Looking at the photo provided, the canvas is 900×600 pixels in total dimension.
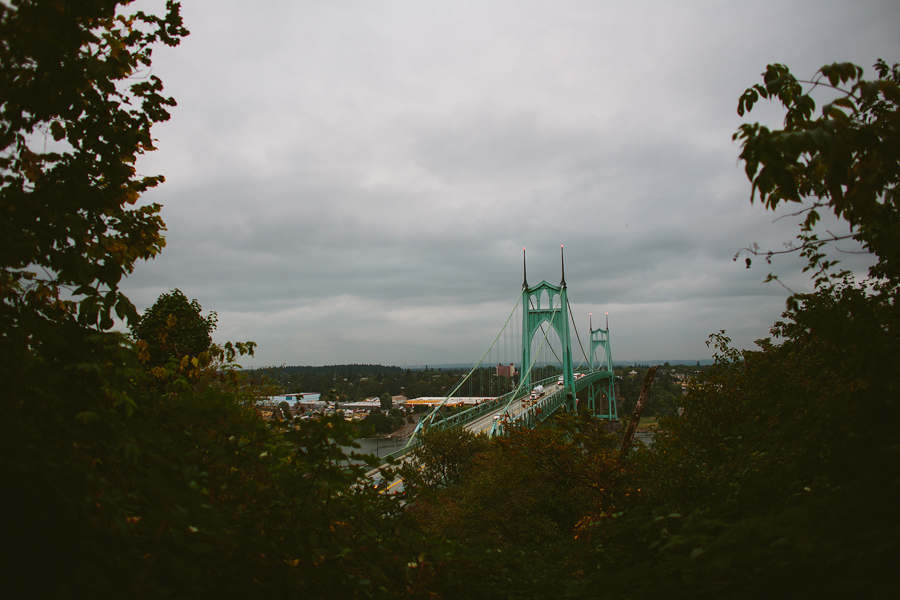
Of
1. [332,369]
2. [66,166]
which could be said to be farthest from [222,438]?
[332,369]

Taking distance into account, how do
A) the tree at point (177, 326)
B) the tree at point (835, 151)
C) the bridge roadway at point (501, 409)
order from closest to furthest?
the tree at point (835, 151) → the tree at point (177, 326) → the bridge roadway at point (501, 409)

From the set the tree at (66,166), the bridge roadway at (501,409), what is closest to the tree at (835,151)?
the tree at (66,166)

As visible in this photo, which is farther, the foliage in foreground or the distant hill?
the distant hill

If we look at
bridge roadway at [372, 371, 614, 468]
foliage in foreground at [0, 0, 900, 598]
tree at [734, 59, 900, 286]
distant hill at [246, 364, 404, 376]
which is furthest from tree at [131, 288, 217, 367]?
bridge roadway at [372, 371, 614, 468]

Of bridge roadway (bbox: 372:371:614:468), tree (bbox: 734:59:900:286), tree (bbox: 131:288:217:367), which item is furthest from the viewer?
bridge roadway (bbox: 372:371:614:468)

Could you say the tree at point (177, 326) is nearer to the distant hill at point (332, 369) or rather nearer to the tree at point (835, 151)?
the distant hill at point (332, 369)

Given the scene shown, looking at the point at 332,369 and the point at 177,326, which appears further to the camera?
the point at 332,369

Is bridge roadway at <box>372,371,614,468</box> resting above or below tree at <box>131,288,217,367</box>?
below

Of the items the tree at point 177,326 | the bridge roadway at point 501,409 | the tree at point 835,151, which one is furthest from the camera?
the bridge roadway at point 501,409

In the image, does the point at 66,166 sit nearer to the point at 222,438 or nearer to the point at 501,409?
the point at 222,438

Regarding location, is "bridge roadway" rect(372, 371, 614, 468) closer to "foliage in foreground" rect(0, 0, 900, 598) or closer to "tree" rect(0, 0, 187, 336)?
"foliage in foreground" rect(0, 0, 900, 598)

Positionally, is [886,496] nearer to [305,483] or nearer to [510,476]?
[305,483]

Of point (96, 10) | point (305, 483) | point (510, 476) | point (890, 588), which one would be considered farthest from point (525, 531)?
point (96, 10)

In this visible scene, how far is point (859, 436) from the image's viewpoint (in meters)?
2.04
